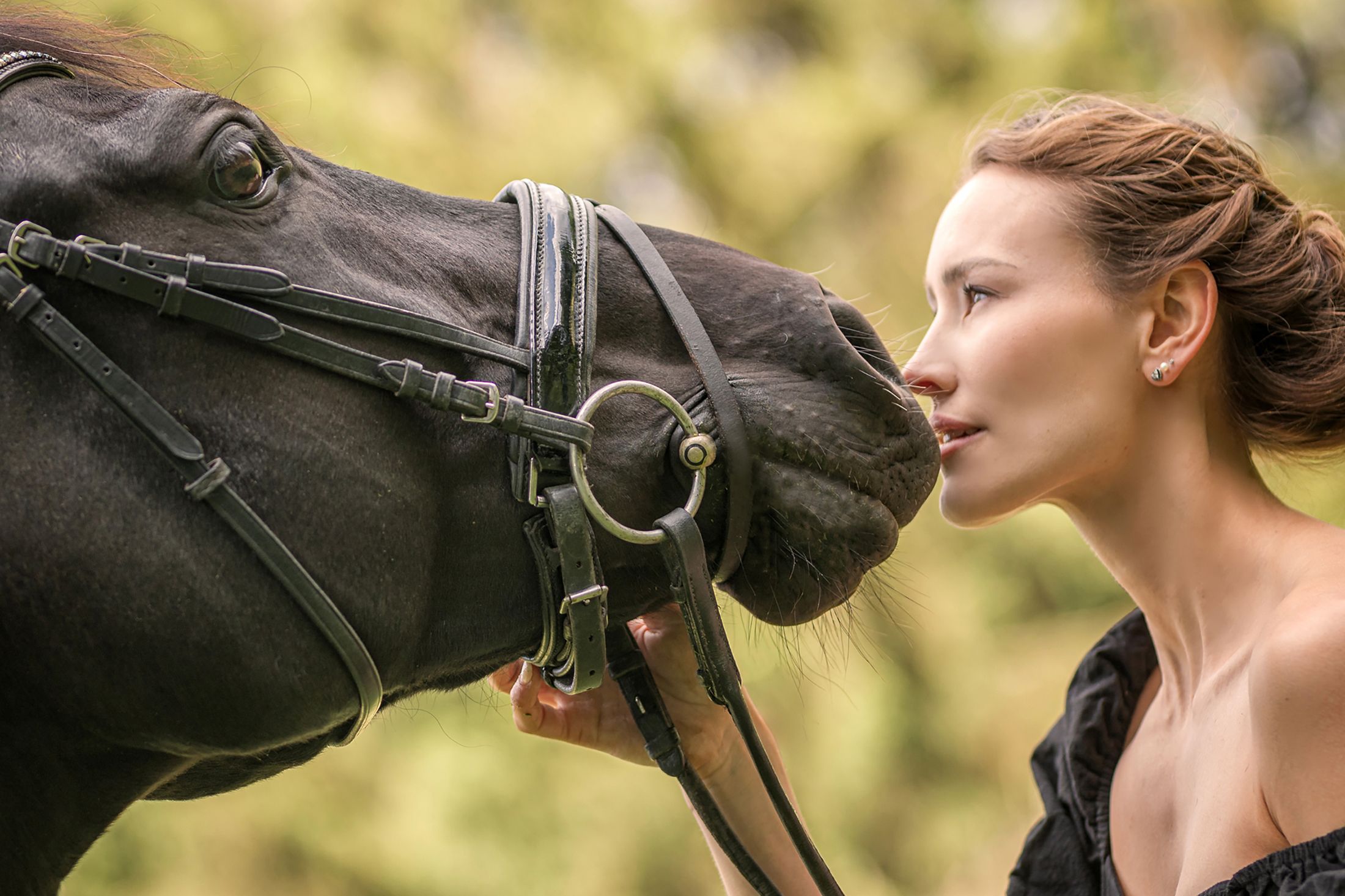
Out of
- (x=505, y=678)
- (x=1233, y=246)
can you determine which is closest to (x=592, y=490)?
(x=505, y=678)

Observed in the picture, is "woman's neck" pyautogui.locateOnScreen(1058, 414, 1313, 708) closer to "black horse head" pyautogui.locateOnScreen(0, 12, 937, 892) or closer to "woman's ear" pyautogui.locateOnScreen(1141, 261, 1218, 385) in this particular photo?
"woman's ear" pyautogui.locateOnScreen(1141, 261, 1218, 385)

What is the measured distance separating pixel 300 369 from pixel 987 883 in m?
3.94

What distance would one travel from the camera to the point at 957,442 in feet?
6.40

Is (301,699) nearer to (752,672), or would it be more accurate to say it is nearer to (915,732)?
(752,672)

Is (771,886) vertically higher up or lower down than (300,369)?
lower down

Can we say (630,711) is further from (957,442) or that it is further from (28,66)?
(28,66)

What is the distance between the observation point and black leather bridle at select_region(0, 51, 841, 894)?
135cm

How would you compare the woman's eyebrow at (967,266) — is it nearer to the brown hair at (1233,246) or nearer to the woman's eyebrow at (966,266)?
the woman's eyebrow at (966,266)

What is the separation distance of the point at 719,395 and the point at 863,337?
298 millimetres

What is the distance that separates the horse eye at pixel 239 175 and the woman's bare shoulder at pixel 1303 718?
144 cm

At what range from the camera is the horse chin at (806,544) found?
1609 millimetres

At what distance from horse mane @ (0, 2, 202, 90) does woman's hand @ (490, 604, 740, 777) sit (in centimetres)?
105

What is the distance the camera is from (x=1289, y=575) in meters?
1.76

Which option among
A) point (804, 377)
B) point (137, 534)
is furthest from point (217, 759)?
point (804, 377)
